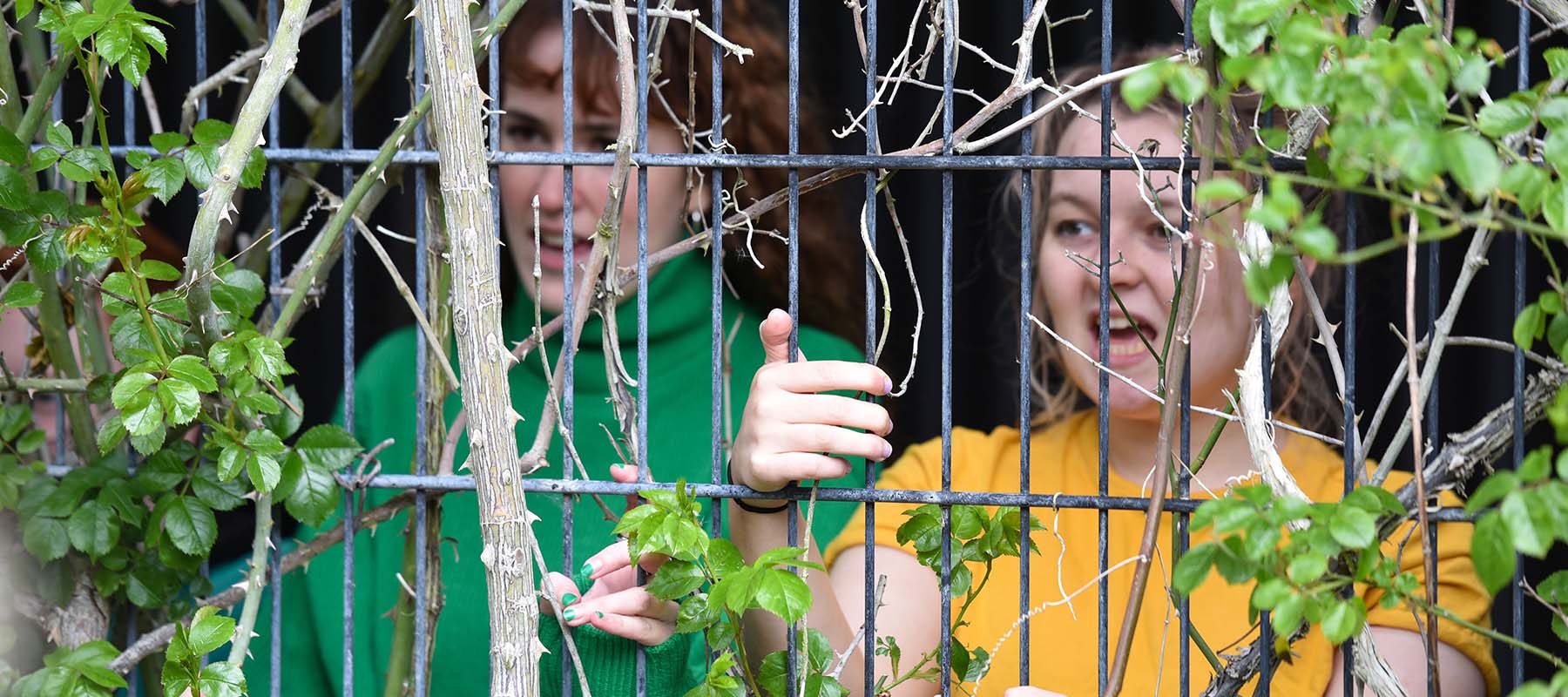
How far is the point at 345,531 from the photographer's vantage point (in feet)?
4.57

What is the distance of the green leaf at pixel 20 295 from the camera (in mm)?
1286

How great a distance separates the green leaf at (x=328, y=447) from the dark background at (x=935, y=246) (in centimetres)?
121

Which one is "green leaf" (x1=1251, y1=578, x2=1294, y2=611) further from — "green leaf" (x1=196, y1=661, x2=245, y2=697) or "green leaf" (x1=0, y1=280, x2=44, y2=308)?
"green leaf" (x1=0, y1=280, x2=44, y2=308)

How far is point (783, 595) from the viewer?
1.10m

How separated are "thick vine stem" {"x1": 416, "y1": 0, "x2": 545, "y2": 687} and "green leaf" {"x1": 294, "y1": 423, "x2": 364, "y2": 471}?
24cm

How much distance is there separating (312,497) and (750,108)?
1.10 metres

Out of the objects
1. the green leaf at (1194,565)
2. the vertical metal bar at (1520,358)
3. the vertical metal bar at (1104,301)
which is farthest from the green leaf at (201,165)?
the vertical metal bar at (1520,358)

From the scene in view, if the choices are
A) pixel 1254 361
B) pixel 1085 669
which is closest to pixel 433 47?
pixel 1254 361

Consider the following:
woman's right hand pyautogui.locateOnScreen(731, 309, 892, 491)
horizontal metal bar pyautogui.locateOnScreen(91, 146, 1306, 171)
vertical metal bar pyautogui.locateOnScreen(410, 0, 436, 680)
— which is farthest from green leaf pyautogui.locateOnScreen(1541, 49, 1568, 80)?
vertical metal bar pyautogui.locateOnScreen(410, 0, 436, 680)

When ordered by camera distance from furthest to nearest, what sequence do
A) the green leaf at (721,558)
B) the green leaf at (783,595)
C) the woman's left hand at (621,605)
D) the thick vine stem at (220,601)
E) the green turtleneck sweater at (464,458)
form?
the green turtleneck sweater at (464,458) < the thick vine stem at (220,601) < the woman's left hand at (621,605) < the green leaf at (721,558) < the green leaf at (783,595)

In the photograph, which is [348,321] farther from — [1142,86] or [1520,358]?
[1520,358]

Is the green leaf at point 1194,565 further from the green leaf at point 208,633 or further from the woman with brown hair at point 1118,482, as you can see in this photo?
the green leaf at point 208,633

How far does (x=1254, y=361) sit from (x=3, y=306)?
3.90 ft

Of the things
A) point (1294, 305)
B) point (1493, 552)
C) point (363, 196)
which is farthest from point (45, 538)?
point (1294, 305)
